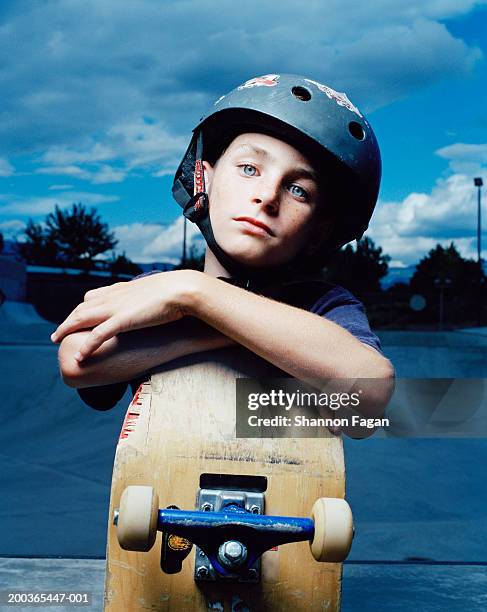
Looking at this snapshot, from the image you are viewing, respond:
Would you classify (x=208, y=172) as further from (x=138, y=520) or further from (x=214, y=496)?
(x=138, y=520)

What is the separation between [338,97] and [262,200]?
0.41 metres

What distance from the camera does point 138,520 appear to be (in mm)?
1364

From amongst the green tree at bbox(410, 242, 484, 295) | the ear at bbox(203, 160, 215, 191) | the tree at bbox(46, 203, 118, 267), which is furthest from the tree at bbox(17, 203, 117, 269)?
the ear at bbox(203, 160, 215, 191)

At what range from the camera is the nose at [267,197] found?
169 centimetres

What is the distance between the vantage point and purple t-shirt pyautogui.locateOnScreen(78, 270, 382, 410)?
1.71 meters

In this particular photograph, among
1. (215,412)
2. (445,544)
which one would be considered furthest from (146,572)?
(445,544)

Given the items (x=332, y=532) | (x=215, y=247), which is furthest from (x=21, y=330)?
(x=332, y=532)

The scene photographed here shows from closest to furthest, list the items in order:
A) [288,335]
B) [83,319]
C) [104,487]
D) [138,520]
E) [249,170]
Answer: [138,520]
[288,335]
[83,319]
[249,170]
[104,487]

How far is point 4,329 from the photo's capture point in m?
15.7

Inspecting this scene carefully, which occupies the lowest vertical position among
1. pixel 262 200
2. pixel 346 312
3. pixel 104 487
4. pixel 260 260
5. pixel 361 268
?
pixel 104 487

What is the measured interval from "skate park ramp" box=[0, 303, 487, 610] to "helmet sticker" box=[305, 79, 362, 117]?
225cm

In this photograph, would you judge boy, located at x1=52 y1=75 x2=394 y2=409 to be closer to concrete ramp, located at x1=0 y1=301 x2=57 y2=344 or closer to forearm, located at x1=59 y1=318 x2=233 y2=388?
forearm, located at x1=59 y1=318 x2=233 y2=388

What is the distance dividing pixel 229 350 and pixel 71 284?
29891 mm

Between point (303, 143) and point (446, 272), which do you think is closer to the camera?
point (303, 143)
